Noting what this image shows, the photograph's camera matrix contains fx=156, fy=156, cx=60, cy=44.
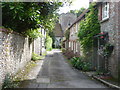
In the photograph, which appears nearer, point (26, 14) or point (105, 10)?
point (26, 14)

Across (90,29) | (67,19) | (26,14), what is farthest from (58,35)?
(26,14)

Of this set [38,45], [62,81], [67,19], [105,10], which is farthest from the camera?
[67,19]

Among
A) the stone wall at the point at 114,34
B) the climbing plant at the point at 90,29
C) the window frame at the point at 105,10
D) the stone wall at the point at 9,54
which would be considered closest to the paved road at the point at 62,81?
the stone wall at the point at 9,54

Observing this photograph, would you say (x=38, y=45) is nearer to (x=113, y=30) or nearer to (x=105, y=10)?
(x=105, y=10)

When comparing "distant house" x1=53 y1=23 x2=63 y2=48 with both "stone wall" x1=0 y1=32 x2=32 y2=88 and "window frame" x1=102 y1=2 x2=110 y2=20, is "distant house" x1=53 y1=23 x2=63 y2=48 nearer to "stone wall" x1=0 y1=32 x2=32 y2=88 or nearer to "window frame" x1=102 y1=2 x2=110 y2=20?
"window frame" x1=102 y1=2 x2=110 y2=20

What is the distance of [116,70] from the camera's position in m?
8.81

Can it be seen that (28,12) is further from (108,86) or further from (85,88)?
(108,86)

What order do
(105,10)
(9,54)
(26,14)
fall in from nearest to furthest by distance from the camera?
(9,54) → (26,14) → (105,10)

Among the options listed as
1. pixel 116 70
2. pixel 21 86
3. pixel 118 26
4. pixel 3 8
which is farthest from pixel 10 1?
pixel 116 70

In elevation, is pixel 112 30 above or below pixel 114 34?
above

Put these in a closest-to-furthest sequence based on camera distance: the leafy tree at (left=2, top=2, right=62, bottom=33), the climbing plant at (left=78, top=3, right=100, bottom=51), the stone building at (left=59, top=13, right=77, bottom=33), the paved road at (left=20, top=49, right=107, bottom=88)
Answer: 1. the paved road at (left=20, top=49, right=107, bottom=88)
2. the leafy tree at (left=2, top=2, right=62, bottom=33)
3. the climbing plant at (left=78, top=3, right=100, bottom=51)
4. the stone building at (left=59, top=13, right=77, bottom=33)

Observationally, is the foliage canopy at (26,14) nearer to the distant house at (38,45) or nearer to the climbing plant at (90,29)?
the climbing plant at (90,29)

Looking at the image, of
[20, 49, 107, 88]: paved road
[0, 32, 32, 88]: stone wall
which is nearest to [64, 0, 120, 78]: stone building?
[20, 49, 107, 88]: paved road

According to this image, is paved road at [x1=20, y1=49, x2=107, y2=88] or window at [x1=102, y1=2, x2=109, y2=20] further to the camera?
window at [x1=102, y1=2, x2=109, y2=20]
